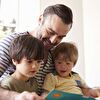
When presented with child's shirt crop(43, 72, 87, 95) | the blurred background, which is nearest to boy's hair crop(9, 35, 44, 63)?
child's shirt crop(43, 72, 87, 95)

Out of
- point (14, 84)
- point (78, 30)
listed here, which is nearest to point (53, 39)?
point (14, 84)

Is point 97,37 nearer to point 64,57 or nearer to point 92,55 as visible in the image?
point 92,55

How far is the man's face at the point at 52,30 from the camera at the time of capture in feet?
3.81

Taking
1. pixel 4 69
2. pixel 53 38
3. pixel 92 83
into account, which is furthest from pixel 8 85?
pixel 92 83

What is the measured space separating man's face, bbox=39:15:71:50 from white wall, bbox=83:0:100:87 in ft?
2.93

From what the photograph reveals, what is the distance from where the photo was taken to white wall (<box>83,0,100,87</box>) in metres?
2.02

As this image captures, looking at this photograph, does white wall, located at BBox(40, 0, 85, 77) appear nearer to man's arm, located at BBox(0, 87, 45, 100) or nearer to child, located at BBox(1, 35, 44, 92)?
child, located at BBox(1, 35, 44, 92)

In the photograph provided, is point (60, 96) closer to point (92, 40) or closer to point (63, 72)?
point (63, 72)

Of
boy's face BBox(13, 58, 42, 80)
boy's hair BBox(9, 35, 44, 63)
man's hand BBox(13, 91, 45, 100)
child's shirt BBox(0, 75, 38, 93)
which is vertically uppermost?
boy's hair BBox(9, 35, 44, 63)

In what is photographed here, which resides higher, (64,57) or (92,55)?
(64,57)

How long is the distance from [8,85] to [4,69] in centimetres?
13

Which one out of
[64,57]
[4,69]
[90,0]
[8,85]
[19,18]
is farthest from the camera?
[90,0]

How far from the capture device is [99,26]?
6.59 feet

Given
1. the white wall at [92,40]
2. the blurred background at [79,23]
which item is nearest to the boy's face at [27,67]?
the blurred background at [79,23]
